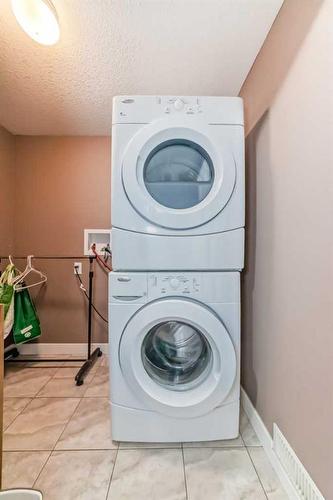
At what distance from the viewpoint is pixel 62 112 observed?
7.43ft

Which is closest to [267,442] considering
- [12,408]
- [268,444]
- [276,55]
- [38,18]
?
[268,444]

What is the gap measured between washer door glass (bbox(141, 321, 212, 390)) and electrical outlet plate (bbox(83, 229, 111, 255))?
1404mm

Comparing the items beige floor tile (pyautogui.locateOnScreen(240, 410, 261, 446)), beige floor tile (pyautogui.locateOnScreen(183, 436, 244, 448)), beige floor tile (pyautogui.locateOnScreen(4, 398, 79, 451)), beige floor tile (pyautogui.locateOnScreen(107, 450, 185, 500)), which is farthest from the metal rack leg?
beige floor tile (pyautogui.locateOnScreen(240, 410, 261, 446))

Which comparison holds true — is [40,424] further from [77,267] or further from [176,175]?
[176,175]

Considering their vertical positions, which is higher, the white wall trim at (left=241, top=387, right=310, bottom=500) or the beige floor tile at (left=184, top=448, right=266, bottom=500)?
the white wall trim at (left=241, top=387, right=310, bottom=500)

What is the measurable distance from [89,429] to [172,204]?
4.10 ft

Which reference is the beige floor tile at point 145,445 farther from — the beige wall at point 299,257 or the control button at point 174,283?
the control button at point 174,283

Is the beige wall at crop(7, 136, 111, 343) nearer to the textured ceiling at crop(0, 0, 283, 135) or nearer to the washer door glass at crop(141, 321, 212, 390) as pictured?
the textured ceiling at crop(0, 0, 283, 135)

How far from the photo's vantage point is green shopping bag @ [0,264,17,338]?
2.16m

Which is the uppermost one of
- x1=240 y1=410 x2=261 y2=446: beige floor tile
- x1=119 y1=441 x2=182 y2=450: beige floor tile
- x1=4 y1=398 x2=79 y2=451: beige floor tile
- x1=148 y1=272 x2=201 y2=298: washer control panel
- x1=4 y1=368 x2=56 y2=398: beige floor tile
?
x1=148 y1=272 x2=201 y2=298: washer control panel

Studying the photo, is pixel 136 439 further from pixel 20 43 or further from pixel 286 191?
pixel 20 43

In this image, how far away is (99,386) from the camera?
204 centimetres

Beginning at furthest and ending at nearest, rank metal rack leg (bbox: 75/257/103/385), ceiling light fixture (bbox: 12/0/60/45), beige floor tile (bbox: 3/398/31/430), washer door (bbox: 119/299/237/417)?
metal rack leg (bbox: 75/257/103/385) → beige floor tile (bbox: 3/398/31/430) → washer door (bbox: 119/299/237/417) → ceiling light fixture (bbox: 12/0/60/45)

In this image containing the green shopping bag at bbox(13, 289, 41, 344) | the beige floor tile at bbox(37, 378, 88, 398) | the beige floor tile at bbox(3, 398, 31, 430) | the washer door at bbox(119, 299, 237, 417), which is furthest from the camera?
the green shopping bag at bbox(13, 289, 41, 344)
